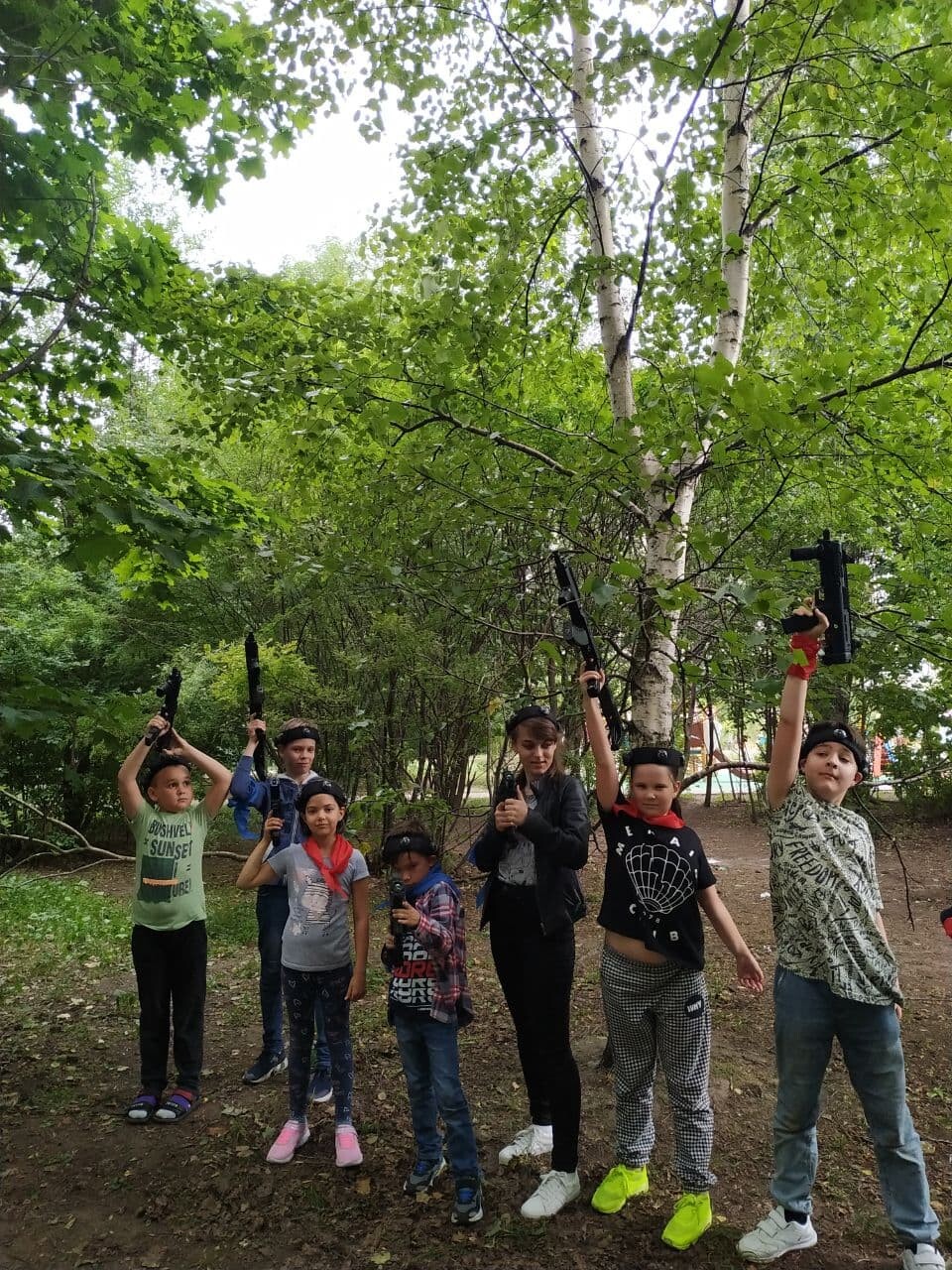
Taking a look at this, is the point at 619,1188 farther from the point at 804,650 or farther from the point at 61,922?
the point at 61,922

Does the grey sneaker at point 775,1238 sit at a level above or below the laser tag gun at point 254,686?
below

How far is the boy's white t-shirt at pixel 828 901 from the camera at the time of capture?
2.39 metres

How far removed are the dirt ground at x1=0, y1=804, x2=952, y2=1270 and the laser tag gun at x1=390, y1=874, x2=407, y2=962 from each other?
0.93 meters

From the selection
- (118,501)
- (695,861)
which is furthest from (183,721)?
(695,861)

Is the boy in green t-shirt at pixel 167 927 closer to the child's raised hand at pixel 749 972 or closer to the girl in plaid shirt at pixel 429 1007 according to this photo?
the girl in plaid shirt at pixel 429 1007

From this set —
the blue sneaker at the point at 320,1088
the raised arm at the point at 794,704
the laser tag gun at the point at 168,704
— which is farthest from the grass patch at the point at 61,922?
the raised arm at the point at 794,704

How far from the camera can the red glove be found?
2.46 meters

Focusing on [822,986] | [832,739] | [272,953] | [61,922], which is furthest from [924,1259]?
[61,922]

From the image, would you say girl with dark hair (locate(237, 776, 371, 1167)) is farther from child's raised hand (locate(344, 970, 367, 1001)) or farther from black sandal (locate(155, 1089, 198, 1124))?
black sandal (locate(155, 1089, 198, 1124))

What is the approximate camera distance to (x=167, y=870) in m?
3.67

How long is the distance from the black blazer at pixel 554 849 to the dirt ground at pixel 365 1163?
1.06m

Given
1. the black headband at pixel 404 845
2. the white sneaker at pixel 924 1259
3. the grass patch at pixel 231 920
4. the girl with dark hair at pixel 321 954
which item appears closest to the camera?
the white sneaker at pixel 924 1259

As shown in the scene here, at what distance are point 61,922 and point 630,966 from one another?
760cm

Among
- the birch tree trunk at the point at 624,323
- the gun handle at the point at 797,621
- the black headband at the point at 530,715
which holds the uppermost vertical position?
the birch tree trunk at the point at 624,323
